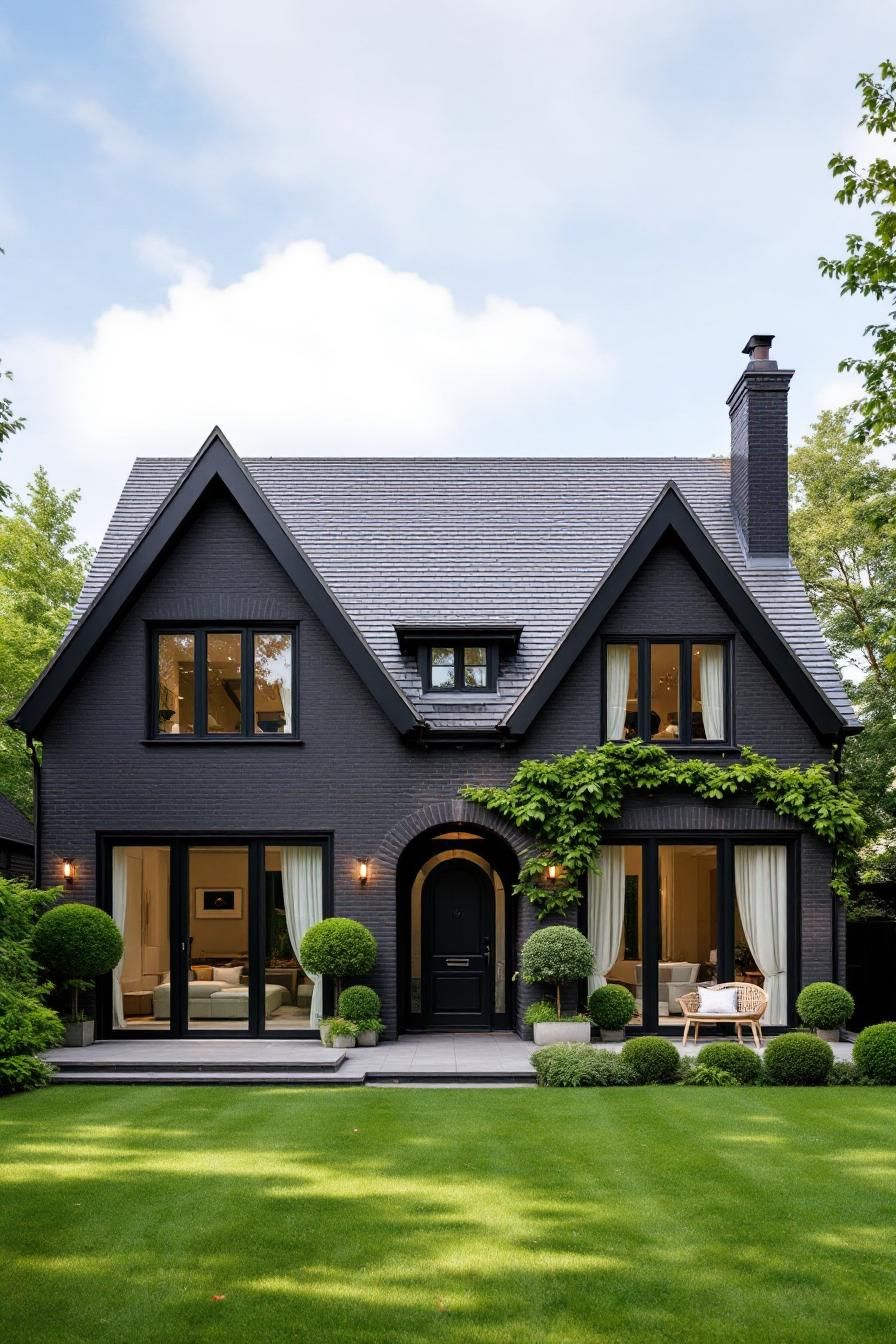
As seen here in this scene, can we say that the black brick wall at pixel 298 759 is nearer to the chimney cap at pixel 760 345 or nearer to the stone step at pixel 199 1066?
the stone step at pixel 199 1066

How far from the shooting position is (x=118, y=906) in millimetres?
16609

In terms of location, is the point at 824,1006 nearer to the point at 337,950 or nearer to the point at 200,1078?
the point at 337,950

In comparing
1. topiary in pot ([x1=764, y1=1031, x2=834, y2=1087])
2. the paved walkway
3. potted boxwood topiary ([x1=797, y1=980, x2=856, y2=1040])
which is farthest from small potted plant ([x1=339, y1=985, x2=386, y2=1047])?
potted boxwood topiary ([x1=797, y1=980, x2=856, y2=1040])

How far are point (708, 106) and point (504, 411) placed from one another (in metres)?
14.4

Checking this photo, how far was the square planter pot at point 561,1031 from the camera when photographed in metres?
15.6

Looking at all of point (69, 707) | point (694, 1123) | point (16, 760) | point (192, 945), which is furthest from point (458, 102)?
point (16, 760)

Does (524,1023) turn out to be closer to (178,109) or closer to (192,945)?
(192,945)

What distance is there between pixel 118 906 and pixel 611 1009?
693 cm

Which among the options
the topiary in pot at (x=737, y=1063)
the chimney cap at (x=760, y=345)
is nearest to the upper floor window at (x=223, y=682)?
the topiary in pot at (x=737, y=1063)

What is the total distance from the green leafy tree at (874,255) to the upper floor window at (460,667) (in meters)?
7.26

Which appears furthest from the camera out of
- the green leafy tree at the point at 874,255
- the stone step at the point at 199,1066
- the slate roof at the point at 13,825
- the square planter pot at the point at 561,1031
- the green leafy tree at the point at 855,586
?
the slate roof at the point at 13,825

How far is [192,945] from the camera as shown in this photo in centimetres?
1652

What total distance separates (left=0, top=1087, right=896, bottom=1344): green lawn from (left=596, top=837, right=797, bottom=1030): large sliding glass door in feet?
15.7

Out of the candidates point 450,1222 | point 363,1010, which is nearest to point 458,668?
point 363,1010
